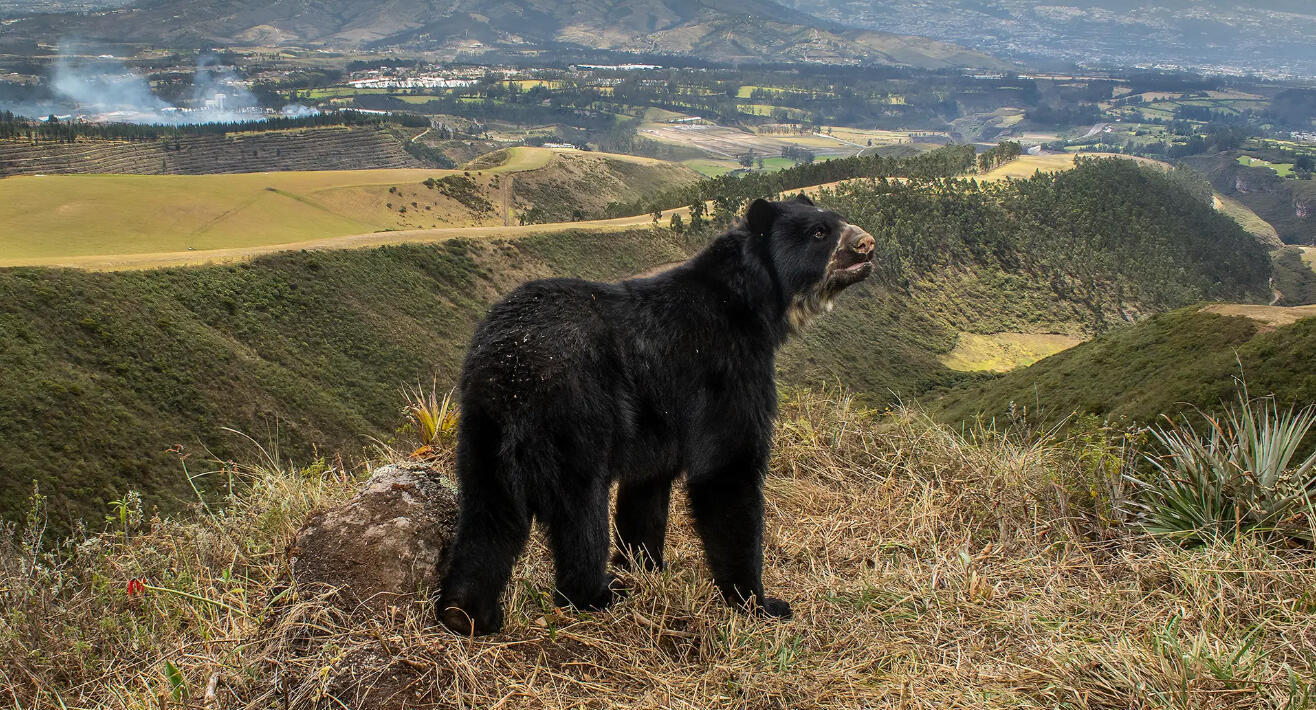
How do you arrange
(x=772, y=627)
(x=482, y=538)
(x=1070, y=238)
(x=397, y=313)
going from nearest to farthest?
(x=482, y=538) → (x=772, y=627) → (x=397, y=313) → (x=1070, y=238)

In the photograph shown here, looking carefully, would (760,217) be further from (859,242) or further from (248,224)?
(248,224)

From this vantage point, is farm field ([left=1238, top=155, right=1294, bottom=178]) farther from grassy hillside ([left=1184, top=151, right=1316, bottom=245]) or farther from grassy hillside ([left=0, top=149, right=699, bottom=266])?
grassy hillside ([left=0, top=149, right=699, bottom=266])

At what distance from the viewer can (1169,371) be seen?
Result: 16.2m

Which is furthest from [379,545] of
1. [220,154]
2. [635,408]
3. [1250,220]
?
[1250,220]

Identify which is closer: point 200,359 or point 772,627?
point 772,627

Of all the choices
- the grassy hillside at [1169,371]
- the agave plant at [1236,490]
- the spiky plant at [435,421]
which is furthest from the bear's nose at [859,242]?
the spiky plant at [435,421]

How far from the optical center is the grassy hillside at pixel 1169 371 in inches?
312

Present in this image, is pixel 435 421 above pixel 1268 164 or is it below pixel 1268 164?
above

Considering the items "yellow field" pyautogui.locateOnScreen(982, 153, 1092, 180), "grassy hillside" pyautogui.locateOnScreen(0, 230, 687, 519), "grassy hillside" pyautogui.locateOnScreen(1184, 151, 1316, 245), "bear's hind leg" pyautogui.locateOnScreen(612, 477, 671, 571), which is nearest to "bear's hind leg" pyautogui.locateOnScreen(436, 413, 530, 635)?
"bear's hind leg" pyautogui.locateOnScreen(612, 477, 671, 571)

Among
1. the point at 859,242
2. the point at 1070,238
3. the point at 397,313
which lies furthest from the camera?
the point at 1070,238

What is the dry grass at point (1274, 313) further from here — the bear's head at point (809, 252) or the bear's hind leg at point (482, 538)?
the bear's hind leg at point (482, 538)

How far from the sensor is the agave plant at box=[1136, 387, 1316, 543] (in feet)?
15.7

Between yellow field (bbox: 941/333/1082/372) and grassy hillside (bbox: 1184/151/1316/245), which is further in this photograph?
grassy hillside (bbox: 1184/151/1316/245)

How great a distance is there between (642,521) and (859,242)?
2093 millimetres
